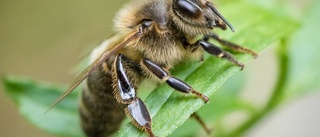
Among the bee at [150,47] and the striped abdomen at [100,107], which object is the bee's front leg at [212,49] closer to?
the bee at [150,47]

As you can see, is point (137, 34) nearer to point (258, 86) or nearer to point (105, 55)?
point (105, 55)

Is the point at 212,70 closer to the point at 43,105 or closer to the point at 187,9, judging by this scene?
the point at 187,9

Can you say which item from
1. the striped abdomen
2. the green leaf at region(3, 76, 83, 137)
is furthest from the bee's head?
the green leaf at region(3, 76, 83, 137)

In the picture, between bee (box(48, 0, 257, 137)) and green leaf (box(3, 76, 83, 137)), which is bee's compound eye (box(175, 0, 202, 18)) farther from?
green leaf (box(3, 76, 83, 137))

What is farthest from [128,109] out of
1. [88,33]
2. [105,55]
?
[88,33]

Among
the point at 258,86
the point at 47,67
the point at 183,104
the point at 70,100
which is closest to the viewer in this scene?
the point at 183,104

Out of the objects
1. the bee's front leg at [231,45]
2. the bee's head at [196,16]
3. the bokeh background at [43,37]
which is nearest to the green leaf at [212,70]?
the bee's front leg at [231,45]
